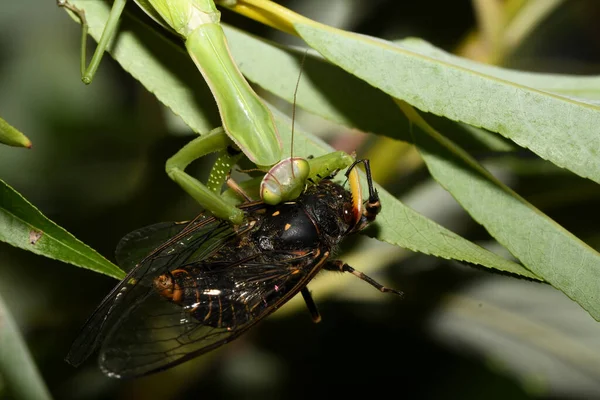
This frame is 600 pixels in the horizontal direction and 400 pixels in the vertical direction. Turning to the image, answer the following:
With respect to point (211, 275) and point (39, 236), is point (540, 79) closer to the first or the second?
point (211, 275)

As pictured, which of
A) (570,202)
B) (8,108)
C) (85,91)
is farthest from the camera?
(85,91)

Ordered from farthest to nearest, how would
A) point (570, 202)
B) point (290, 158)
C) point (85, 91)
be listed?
point (85, 91) < point (570, 202) < point (290, 158)

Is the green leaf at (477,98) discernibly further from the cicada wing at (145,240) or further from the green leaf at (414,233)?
the cicada wing at (145,240)

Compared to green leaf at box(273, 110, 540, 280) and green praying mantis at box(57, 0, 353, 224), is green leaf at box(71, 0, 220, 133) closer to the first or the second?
green praying mantis at box(57, 0, 353, 224)

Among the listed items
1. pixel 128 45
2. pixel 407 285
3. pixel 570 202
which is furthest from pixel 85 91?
pixel 570 202

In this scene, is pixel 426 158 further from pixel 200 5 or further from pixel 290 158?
pixel 200 5

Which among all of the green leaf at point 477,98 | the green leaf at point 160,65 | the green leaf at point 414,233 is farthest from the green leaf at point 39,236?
the green leaf at point 477,98

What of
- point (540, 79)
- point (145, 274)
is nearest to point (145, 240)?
point (145, 274)
